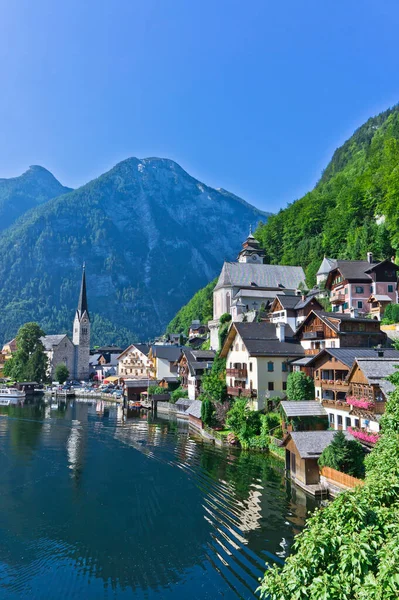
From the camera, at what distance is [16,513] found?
2853cm

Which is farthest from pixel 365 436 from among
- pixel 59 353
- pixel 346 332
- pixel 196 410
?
pixel 59 353

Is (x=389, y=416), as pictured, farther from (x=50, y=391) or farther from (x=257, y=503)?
(x=50, y=391)

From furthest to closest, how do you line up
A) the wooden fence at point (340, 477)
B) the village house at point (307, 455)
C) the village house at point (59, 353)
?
the village house at point (59, 353), the village house at point (307, 455), the wooden fence at point (340, 477)

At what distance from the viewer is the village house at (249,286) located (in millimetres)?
91500

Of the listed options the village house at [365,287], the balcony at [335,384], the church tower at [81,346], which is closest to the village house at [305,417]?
the balcony at [335,384]

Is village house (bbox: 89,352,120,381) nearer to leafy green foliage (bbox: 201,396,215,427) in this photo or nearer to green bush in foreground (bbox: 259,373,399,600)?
leafy green foliage (bbox: 201,396,215,427)

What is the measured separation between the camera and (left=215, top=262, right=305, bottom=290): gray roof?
96312 millimetres

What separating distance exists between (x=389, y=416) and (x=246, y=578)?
1032 centimetres

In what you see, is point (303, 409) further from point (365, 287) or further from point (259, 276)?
point (259, 276)

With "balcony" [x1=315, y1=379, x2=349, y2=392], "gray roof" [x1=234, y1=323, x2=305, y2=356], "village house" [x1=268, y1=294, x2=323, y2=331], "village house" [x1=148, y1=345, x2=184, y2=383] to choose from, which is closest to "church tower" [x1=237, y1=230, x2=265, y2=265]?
"village house" [x1=148, y1=345, x2=184, y2=383]

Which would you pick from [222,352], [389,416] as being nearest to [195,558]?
[389,416]

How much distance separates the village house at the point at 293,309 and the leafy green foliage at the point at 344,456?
112 ft

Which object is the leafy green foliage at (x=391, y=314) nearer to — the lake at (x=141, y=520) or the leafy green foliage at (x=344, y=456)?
the lake at (x=141, y=520)

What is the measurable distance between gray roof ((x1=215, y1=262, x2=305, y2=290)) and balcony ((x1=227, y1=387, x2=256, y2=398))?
4136 cm
